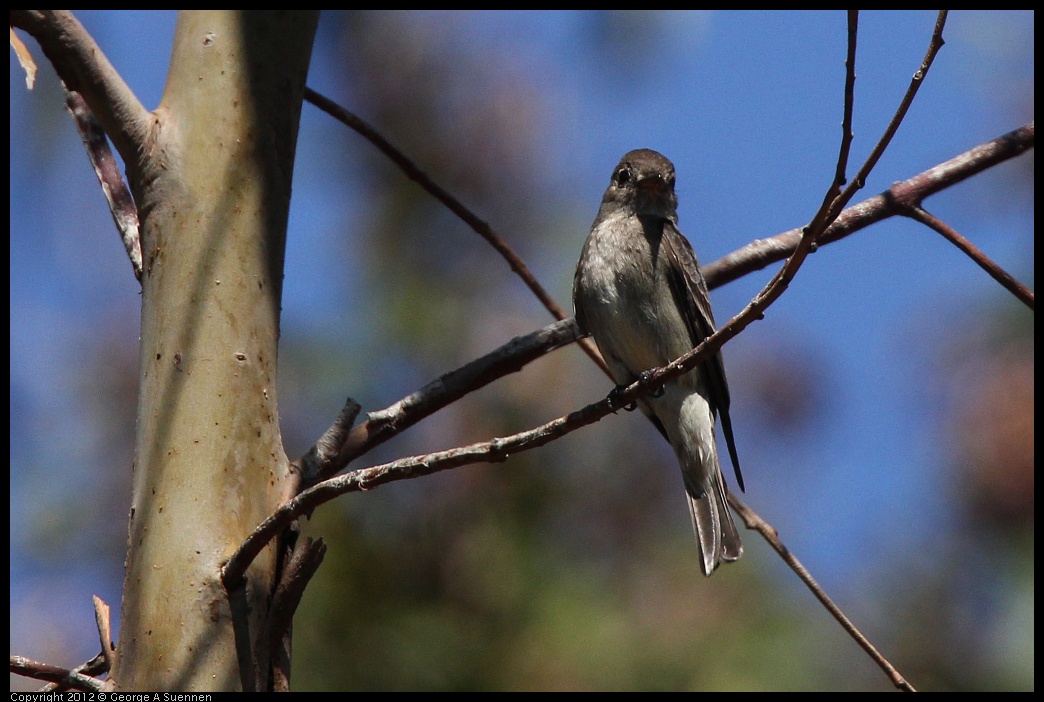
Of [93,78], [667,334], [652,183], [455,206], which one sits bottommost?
[667,334]

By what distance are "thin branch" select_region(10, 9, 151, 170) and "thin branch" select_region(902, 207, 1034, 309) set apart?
2.16m

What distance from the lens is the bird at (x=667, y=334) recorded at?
160 inches

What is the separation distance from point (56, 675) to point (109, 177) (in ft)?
5.00

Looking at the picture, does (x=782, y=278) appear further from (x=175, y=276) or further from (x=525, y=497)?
(x=525, y=497)

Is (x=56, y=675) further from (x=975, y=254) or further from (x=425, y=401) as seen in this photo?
(x=975, y=254)

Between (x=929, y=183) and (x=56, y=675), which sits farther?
(x=929, y=183)

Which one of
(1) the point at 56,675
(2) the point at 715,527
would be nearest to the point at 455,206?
(2) the point at 715,527

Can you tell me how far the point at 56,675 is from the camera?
2090 millimetres

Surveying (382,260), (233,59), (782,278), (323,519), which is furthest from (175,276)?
(382,260)

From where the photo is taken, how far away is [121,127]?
270 centimetres

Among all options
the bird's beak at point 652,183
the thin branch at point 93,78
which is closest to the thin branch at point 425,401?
the thin branch at point 93,78

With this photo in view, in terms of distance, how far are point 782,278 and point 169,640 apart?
1540mm

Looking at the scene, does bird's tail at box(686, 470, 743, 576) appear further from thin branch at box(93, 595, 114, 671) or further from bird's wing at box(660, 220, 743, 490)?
thin branch at box(93, 595, 114, 671)

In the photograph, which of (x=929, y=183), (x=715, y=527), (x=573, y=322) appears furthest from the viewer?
(x=715, y=527)
